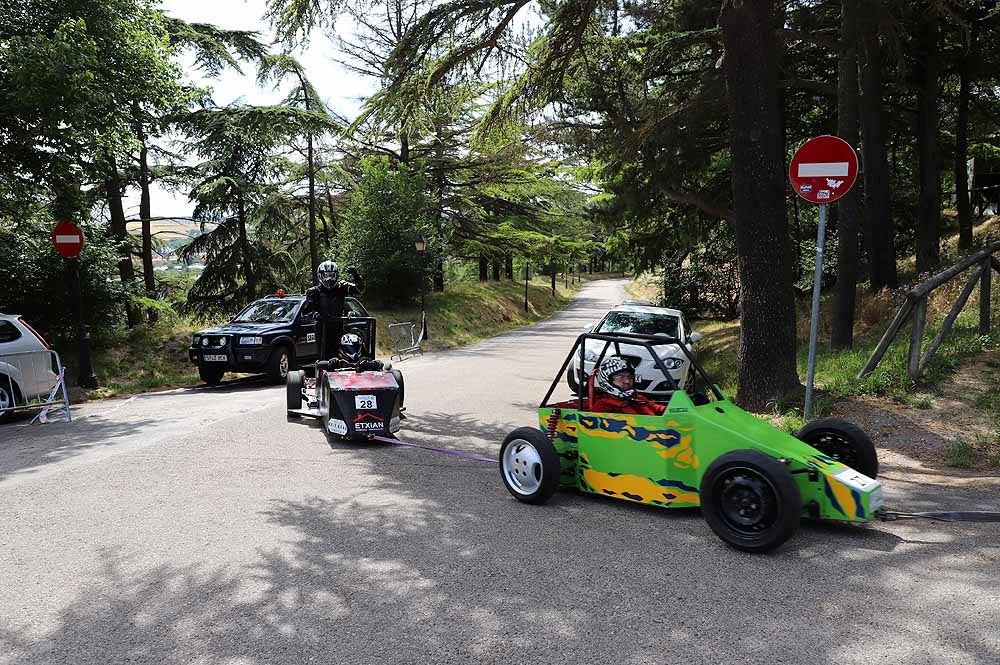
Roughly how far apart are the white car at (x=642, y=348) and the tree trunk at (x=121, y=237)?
37.4 feet

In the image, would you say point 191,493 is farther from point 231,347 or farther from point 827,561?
point 231,347

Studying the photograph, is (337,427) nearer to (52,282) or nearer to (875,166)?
(52,282)

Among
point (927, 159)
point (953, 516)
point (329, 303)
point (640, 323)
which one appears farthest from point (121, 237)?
point (927, 159)

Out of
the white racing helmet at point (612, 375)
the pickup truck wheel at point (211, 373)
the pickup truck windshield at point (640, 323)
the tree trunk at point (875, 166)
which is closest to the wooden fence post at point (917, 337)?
the white racing helmet at point (612, 375)

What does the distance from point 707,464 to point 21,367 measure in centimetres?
982

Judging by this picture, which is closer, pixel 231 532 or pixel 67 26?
pixel 231 532

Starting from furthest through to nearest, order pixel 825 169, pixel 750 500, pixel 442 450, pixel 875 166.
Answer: pixel 875 166
pixel 442 450
pixel 825 169
pixel 750 500

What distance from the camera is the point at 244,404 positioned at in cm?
1132

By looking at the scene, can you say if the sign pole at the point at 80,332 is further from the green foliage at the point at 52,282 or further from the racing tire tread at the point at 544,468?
the racing tire tread at the point at 544,468

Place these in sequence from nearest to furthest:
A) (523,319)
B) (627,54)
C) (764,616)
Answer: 1. (764,616)
2. (627,54)
3. (523,319)

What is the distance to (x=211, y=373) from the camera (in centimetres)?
1440

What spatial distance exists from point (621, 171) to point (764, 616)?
13413 millimetres

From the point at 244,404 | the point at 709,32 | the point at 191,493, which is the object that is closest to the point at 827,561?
the point at 191,493

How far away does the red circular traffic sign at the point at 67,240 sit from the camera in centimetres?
1248
